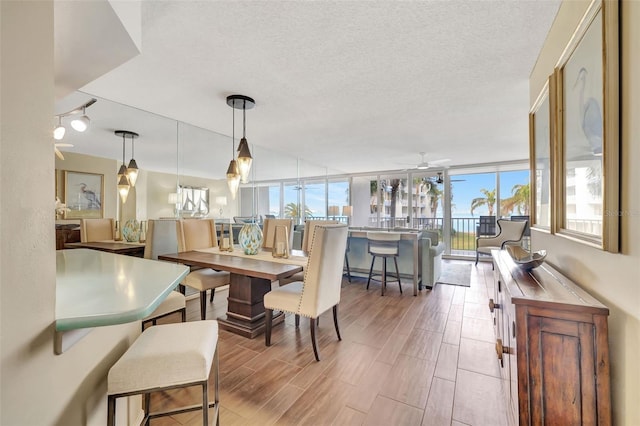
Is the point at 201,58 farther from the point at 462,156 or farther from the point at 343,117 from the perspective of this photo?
the point at 462,156

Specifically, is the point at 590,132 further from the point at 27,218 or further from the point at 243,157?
the point at 243,157

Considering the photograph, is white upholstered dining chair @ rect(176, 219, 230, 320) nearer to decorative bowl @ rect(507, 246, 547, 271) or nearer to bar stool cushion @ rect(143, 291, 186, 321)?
bar stool cushion @ rect(143, 291, 186, 321)

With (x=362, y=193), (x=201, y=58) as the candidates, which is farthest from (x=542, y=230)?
(x=362, y=193)

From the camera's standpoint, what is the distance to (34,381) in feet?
2.31

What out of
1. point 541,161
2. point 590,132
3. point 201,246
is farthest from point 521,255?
point 201,246

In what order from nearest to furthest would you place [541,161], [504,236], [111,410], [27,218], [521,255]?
[27,218] < [111,410] < [521,255] < [541,161] < [504,236]

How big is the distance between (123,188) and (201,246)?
4.23ft

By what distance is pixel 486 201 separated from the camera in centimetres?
700

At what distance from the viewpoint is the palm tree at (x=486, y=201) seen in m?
6.86

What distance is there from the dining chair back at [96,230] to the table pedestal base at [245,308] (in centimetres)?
201

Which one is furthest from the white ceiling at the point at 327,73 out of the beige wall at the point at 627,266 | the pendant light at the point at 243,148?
the beige wall at the point at 627,266

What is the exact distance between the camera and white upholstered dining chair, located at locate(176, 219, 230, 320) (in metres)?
2.79

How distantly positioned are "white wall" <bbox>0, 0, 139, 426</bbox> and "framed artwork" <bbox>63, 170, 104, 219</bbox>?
3.36m

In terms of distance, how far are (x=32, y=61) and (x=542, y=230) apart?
2.60 m
